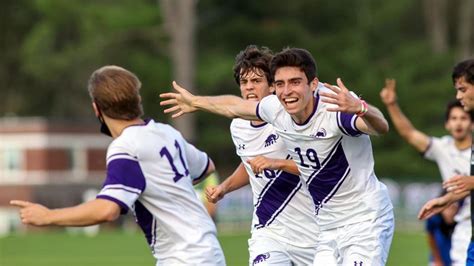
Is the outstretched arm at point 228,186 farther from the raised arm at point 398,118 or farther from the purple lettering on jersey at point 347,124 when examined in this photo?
the raised arm at point 398,118

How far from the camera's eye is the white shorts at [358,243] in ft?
28.0

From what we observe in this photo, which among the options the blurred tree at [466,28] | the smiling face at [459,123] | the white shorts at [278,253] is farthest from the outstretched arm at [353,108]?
the blurred tree at [466,28]

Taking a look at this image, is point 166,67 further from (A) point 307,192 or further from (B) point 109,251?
(A) point 307,192

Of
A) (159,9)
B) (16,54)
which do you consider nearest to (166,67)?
(159,9)

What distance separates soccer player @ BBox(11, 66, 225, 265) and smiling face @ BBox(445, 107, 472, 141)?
16.4 feet

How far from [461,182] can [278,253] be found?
4.78ft

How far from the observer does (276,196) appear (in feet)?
30.2

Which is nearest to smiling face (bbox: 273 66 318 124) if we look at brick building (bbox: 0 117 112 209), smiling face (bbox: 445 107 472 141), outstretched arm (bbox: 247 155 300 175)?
outstretched arm (bbox: 247 155 300 175)

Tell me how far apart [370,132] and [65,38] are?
157 feet

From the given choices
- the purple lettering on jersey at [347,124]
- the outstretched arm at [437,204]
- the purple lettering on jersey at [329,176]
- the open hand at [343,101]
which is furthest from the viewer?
the outstretched arm at [437,204]

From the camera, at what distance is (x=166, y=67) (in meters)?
47.5

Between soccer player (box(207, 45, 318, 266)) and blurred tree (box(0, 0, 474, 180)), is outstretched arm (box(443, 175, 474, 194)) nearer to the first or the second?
soccer player (box(207, 45, 318, 266))

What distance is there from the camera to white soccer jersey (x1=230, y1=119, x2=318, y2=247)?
912 cm

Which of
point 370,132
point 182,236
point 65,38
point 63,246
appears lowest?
point 63,246
